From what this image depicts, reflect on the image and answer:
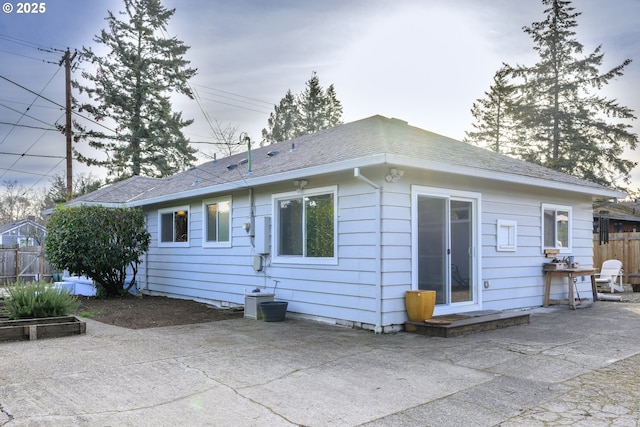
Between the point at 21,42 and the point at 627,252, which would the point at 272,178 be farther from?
the point at 21,42

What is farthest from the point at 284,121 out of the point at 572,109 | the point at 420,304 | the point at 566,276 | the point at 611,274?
the point at 420,304

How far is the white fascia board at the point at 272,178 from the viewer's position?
6156mm

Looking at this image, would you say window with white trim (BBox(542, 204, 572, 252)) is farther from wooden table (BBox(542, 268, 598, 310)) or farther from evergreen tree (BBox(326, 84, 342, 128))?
evergreen tree (BBox(326, 84, 342, 128))

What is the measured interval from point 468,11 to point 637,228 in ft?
59.0

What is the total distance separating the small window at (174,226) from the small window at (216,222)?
31.6 inches

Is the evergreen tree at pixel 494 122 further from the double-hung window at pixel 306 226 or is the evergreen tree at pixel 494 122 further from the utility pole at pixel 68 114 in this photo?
the double-hung window at pixel 306 226

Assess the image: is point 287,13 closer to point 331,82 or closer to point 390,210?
point 390,210

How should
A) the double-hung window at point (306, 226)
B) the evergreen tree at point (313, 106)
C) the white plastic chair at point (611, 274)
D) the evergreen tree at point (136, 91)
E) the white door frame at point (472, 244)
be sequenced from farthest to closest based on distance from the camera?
the evergreen tree at point (313, 106), the evergreen tree at point (136, 91), the white plastic chair at point (611, 274), the double-hung window at point (306, 226), the white door frame at point (472, 244)

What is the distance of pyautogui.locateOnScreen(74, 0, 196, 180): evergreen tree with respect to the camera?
23.8 meters

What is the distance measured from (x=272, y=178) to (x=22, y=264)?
1386 centimetres

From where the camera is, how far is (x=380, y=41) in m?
10.4

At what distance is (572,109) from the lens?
864 inches

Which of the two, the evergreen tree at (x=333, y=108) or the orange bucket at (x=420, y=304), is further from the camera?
the evergreen tree at (x=333, y=108)

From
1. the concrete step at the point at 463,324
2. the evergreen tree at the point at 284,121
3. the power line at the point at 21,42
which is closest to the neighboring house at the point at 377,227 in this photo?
the concrete step at the point at 463,324
